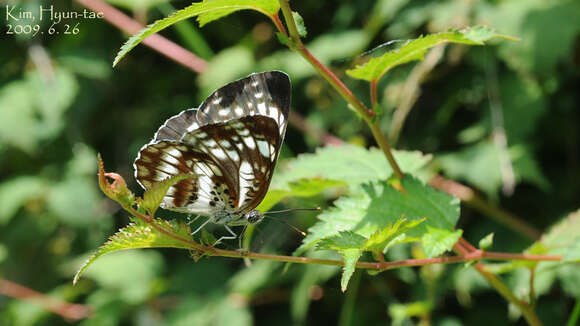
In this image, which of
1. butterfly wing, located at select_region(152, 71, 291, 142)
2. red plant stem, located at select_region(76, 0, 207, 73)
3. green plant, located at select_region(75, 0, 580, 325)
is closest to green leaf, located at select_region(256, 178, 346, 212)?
green plant, located at select_region(75, 0, 580, 325)

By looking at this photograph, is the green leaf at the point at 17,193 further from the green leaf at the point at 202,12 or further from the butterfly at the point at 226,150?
the green leaf at the point at 202,12

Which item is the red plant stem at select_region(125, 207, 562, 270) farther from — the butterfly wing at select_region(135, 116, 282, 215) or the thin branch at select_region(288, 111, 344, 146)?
the thin branch at select_region(288, 111, 344, 146)

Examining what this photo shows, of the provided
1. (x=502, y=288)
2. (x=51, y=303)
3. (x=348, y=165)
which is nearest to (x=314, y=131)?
(x=348, y=165)

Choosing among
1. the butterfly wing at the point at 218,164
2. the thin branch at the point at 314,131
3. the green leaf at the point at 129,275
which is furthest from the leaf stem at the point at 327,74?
the green leaf at the point at 129,275

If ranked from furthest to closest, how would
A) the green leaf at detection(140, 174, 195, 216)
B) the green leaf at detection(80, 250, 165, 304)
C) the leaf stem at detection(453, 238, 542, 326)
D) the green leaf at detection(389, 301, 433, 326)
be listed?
the green leaf at detection(80, 250, 165, 304) < the green leaf at detection(389, 301, 433, 326) < the leaf stem at detection(453, 238, 542, 326) < the green leaf at detection(140, 174, 195, 216)

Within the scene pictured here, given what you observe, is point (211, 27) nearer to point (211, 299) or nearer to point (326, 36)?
point (326, 36)

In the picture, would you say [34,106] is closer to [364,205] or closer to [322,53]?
[322,53]

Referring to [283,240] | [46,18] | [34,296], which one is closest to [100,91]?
[46,18]
